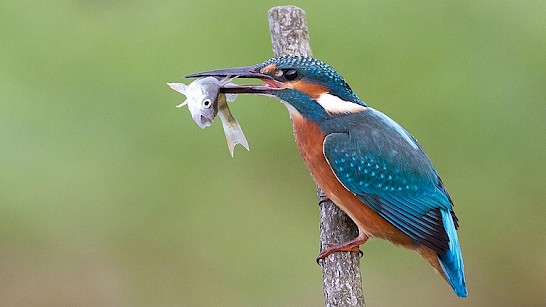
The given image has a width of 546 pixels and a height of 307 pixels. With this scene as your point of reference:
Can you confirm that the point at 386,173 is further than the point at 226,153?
No

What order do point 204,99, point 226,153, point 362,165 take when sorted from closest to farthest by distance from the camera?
point 204,99, point 362,165, point 226,153

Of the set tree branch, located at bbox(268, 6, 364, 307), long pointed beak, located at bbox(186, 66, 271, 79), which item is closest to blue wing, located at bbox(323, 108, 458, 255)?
tree branch, located at bbox(268, 6, 364, 307)

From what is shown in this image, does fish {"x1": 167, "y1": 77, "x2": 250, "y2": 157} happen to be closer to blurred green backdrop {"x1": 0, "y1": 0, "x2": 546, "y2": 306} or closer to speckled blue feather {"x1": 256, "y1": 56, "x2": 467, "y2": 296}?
speckled blue feather {"x1": 256, "y1": 56, "x2": 467, "y2": 296}

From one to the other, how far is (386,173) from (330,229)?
210 millimetres

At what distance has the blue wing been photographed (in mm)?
2342

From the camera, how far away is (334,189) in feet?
7.82

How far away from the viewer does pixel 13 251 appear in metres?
3.77

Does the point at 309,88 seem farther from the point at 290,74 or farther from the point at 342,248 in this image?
the point at 342,248

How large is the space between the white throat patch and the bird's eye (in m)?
0.10

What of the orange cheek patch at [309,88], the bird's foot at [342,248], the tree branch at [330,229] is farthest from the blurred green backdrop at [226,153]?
the orange cheek patch at [309,88]

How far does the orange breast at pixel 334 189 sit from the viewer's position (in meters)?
2.35

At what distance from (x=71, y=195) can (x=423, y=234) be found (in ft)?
6.54

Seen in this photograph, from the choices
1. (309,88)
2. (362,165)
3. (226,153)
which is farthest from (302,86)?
(226,153)

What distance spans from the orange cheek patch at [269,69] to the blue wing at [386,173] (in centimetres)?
21
